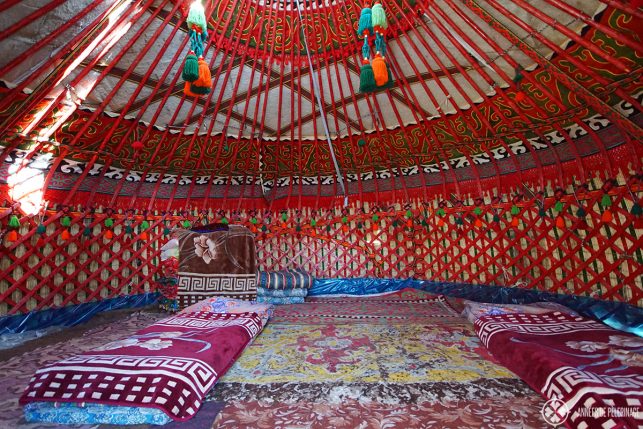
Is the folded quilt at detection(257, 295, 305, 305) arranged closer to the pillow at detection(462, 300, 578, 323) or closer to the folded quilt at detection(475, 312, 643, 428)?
the pillow at detection(462, 300, 578, 323)

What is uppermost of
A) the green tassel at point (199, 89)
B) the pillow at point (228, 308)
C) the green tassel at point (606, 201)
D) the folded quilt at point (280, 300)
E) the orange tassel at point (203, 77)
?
the orange tassel at point (203, 77)

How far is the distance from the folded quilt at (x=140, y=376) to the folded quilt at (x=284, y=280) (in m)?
1.92

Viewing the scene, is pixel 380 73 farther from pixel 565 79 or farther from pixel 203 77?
pixel 565 79

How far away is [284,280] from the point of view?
3787 mm

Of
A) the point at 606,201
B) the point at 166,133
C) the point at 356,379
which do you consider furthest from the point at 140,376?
the point at 606,201

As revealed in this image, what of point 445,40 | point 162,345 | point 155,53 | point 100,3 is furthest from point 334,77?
point 162,345

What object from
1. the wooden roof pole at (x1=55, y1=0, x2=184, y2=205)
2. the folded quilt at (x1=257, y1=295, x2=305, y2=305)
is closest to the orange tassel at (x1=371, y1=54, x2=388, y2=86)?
the wooden roof pole at (x1=55, y1=0, x2=184, y2=205)

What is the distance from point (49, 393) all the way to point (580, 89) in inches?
138

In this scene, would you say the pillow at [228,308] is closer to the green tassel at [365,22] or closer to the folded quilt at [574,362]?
the folded quilt at [574,362]

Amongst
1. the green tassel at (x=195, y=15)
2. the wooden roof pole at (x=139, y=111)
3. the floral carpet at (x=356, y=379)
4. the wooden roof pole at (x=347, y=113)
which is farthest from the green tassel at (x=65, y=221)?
the wooden roof pole at (x=347, y=113)

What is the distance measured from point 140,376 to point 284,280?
8.08 ft

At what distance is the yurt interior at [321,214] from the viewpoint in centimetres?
145

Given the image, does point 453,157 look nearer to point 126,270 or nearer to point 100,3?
point 100,3

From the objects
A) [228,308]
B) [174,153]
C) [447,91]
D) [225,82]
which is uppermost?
[225,82]
